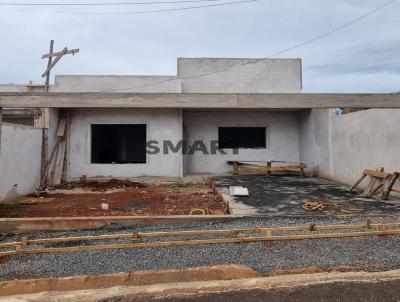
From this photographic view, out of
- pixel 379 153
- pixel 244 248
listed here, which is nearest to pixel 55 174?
pixel 244 248

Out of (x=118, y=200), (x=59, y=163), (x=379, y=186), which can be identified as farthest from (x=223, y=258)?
(x=59, y=163)

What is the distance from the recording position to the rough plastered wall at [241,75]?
50.4 feet

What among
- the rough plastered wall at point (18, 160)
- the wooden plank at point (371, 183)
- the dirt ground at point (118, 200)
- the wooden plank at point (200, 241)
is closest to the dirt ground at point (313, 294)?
the wooden plank at point (200, 241)

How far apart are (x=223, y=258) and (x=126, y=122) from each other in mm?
9350

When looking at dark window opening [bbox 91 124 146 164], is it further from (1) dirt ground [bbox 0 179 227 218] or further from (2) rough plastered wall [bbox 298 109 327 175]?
(2) rough plastered wall [bbox 298 109 327 175]

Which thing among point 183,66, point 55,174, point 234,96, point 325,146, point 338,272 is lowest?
point 338,272

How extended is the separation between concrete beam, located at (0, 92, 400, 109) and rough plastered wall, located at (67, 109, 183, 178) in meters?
4.92

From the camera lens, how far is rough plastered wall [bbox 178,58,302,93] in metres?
15.4

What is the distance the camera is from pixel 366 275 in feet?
12.6

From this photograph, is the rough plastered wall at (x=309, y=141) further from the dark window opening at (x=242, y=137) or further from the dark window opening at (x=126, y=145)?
the dark window opening at (x=126, y=145)

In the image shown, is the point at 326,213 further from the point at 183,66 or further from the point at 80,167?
the point at 183,66

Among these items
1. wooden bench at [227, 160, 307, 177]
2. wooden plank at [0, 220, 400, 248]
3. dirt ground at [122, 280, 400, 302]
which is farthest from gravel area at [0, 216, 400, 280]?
wooden bench at [227, 160, 307, 177]

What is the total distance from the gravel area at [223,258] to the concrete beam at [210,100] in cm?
332

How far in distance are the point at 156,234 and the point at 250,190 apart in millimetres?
5333
